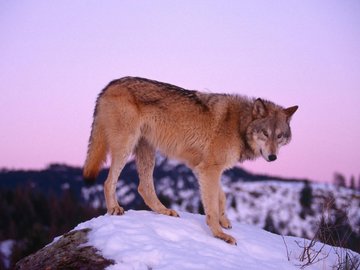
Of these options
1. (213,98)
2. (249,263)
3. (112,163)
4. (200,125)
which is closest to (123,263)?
(249,263)

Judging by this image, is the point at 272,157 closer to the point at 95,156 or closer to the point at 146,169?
the point at 146,169

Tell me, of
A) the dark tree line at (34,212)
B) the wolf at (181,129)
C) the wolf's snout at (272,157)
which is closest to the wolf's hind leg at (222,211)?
the wolf at (181,129)

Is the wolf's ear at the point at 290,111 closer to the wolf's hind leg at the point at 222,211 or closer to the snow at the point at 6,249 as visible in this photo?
the wolf's hind leg at the point at 222,211

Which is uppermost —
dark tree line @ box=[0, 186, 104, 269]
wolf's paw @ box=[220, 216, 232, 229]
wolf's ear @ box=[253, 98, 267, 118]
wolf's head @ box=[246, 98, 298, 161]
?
wolf's ear @ box=[253, 98, 267, 118]

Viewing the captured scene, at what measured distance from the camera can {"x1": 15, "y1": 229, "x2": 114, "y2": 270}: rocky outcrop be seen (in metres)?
6.05

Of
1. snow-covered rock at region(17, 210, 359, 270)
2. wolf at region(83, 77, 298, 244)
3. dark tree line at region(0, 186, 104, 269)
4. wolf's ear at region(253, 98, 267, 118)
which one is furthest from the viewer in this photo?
dark tree line at region(0, 186, 104, 269)

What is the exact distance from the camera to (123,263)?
5.80 meters

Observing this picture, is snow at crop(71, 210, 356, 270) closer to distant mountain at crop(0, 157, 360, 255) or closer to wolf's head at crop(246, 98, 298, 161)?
wolf's head at crop(246, 98, 298, 161)

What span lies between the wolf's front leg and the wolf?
0.02m

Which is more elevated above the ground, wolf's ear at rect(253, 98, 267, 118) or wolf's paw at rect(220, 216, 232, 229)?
wolf's ear at rect(253, 98, 267, 118)

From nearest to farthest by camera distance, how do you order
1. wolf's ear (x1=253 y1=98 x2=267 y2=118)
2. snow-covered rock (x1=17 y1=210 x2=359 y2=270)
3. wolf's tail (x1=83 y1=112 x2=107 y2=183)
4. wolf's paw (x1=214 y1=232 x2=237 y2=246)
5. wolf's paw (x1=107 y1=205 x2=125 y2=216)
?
snow-covered rock (x1=17 y1=210 x2=359 y2=270) → wolf's paw (x1=214 y1=232 x2=237 y2=246) → wolf's paw (x1=107 y1=205 x2=125 y2=216) → wolf's ear (x1=253 y1=98 x2=267 y2=118) → wolf's tail (x1=83 y1=112 x2=107 y2=183)

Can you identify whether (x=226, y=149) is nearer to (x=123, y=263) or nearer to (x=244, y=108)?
(x=244, y=108)

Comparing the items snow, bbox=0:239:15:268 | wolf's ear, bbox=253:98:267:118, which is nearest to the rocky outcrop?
wolf's ear, bbox=253:98:267:118

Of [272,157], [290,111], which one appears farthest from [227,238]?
[290,111]
